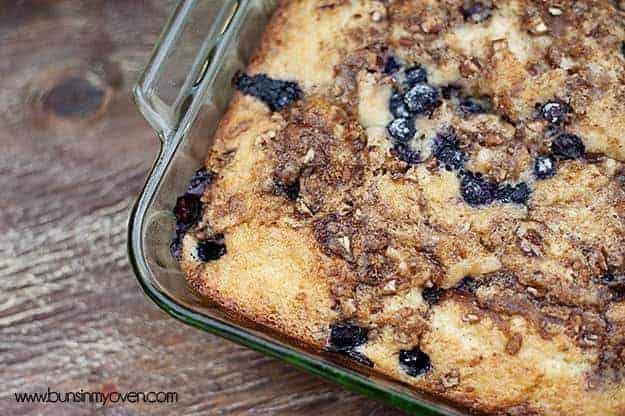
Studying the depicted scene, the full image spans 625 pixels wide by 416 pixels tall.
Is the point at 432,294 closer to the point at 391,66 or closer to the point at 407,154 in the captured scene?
the point at 407,154

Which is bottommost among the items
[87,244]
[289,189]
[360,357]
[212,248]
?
[87,244]

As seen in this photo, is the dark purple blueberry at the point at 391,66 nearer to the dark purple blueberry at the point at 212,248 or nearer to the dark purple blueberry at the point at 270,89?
the dark purple blueberry at the point at 270,89

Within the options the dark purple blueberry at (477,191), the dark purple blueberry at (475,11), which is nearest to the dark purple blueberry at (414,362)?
the dark purple blueberry at (477,191)

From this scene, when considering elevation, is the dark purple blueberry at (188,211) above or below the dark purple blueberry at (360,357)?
above

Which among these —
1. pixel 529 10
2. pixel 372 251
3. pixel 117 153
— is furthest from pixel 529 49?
pixel 117 153

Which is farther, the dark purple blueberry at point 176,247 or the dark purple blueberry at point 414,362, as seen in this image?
the dark purple blueberry at point 176,247

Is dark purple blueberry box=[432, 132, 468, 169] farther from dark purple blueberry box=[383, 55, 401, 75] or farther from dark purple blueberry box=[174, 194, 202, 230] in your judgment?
dark purple blueberry box=[174, 194, 202, 230]

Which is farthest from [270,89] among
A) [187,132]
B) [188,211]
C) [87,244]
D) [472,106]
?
[87,244]
